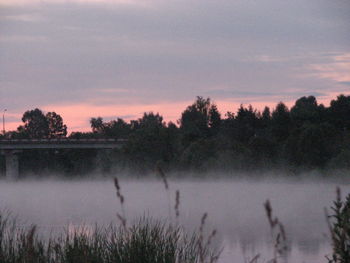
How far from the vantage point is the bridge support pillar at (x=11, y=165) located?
12250 centimetres

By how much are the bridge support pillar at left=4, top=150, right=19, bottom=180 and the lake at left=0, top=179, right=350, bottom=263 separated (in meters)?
4.50

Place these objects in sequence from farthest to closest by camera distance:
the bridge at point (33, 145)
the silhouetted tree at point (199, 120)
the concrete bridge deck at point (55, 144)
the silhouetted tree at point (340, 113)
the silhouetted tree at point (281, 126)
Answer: the bridge at point (33, 145) → the concrete bridge deck at point (55, 144) → the silhouetted tree at point (199, 120) → the silhouetted tree at point (340, 113) → the silhouetted tree at point (281, 126)

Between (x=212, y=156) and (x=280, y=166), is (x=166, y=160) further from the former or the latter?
(x=280, y=166)

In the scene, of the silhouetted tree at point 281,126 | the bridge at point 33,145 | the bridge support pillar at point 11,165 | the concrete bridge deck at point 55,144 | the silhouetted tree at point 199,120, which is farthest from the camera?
the bridge support pillar at point 11,165

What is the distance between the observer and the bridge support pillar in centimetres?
12250

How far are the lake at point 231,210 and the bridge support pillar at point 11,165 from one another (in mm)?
4503

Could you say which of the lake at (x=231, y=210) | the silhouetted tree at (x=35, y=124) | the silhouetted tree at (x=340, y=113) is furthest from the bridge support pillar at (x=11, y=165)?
the silhouetted tree at (x=340, y=113)

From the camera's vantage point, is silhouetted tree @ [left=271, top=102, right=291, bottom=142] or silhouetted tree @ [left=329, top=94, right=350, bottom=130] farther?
silhouetted tree @ [left=329, top=94, right=350, bottom=130]

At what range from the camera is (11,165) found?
12475cm

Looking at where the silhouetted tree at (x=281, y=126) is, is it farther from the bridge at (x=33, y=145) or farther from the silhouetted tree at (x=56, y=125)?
the silhouetted tree at (x=56, y=125)

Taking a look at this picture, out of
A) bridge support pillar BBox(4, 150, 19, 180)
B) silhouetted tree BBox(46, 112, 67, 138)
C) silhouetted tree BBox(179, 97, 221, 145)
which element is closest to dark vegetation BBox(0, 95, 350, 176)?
silhouetted tree BBox(179, 97, 221, 145)

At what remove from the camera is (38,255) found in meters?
13.0

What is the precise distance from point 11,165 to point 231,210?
7619 cm

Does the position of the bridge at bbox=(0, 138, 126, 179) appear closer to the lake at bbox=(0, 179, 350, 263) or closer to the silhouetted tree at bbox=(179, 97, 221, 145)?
the lake at bbox=(0, 179, 350, 263)
